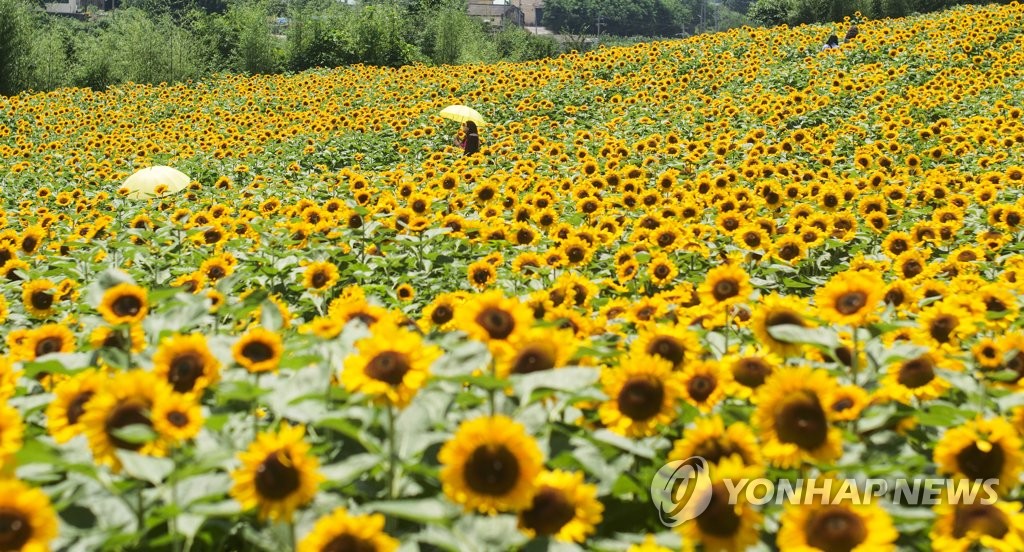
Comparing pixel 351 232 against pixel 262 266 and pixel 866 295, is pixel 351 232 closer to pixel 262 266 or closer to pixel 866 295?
pixel 262 266

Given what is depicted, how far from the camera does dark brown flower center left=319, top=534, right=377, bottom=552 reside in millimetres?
1441

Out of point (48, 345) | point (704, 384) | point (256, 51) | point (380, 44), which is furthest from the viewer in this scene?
point (380, 44)

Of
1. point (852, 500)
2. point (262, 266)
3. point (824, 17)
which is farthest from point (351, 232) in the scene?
point (824, 17)

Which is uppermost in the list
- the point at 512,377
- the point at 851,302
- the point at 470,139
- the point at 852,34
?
the point at 852,34

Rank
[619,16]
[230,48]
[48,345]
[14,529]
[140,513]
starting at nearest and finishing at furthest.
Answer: [14,529], [140,513], [48,345], [230,48], [619,16]

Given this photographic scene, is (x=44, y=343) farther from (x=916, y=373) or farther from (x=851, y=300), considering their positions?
(x=916, y=373)

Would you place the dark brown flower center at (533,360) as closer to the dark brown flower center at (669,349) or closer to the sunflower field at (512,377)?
the sunflower field at (512,377)

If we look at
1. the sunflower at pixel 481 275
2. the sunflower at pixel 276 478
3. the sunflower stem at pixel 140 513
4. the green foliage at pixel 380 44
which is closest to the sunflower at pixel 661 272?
the sunflower at pixel 481 275

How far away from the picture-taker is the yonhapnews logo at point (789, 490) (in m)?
1.62

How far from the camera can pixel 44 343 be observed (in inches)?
101

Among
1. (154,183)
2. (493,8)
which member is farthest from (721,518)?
(493,8)

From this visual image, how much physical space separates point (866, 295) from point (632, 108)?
13584 millimetres

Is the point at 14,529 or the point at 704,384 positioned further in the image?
the point at 704,384

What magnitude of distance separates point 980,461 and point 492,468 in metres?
1.12
